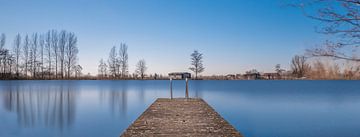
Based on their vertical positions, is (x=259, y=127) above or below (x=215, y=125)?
below

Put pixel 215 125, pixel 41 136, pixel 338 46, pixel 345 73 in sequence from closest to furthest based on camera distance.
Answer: pixel 338 46
pixel 345 73
pixel 215 125
pixel 41 136

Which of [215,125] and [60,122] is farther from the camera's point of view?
[60,122]

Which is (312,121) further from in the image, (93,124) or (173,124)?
(93,124)

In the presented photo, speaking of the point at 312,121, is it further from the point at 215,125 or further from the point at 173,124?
the point at 173,124

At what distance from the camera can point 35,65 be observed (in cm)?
4972

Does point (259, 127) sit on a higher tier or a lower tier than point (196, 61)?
lower

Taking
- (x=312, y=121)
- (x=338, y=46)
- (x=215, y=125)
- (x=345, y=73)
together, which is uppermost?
(x=338, y=46)

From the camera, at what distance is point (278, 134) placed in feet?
25.0

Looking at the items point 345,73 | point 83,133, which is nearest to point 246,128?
point 83,133

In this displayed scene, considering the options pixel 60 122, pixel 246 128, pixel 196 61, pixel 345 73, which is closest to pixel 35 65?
pixel 196 61

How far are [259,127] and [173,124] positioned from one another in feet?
12.5

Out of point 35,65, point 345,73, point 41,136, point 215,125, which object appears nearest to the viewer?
point 345,73

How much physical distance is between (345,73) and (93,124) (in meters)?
8.05

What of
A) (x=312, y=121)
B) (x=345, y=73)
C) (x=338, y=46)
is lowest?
(x=312, y=121)
